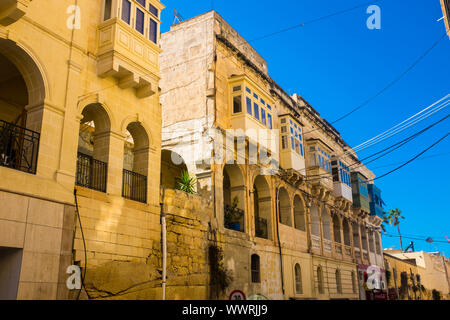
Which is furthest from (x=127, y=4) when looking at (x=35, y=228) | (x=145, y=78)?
(x=35, y=228)

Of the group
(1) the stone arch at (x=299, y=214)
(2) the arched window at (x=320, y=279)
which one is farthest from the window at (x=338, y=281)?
(1) the stone arch at (x=299, y=214)

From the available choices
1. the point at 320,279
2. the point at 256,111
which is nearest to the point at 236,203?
the point at 256,111

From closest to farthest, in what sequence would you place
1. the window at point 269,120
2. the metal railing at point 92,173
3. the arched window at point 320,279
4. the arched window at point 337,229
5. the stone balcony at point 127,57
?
the metal railing at point 92,173 → the stone balcony at point 127,57 → the window at point 269,120 → the arched window at point 320,279 → the arched window at point 337,229

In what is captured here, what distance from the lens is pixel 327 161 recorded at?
1133 inches

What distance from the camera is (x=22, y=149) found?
393 inches

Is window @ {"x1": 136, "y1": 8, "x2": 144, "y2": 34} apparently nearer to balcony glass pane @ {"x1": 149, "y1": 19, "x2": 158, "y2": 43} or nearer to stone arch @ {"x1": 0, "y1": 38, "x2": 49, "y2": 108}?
balcony glass pane @ {"x1": 149, "y1": 19, "x2": 158, "y2": 43}

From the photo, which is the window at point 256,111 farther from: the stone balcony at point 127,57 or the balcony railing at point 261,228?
the stone balcony at point 127,57

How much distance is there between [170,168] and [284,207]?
23.6 ft

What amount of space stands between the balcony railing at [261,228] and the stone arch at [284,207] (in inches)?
108

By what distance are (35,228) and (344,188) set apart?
2481 cm

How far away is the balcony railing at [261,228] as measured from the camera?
20438mm

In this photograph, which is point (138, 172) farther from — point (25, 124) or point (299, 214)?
point (299, 214)

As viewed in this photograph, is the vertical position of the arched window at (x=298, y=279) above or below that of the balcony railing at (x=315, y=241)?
below
